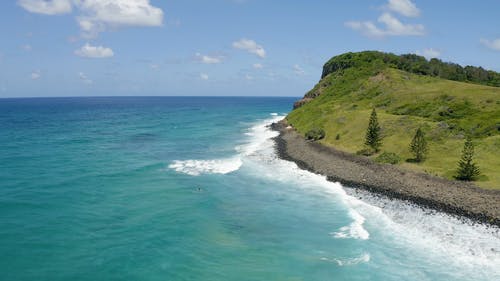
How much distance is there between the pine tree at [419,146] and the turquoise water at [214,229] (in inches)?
558

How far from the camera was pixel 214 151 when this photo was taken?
253 feet

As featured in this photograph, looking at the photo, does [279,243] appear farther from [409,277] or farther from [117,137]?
[117,137]

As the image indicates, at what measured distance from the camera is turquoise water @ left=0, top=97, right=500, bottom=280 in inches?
1139

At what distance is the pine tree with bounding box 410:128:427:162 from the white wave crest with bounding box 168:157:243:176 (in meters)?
27.0

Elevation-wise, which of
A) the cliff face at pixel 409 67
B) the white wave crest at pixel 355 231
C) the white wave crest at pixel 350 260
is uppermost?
the cliff face at pixel 409 67

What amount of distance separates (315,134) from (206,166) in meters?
28.0

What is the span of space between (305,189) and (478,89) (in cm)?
5811

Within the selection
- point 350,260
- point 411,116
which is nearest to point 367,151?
point 411,116

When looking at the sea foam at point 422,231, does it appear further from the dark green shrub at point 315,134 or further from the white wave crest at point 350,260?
the dark green shrub at point 315,134

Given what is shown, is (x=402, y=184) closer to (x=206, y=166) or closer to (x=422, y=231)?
(x=422, y=231)

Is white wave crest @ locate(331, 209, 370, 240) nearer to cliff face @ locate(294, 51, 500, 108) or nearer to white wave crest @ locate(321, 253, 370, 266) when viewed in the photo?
white wave crest @ locate(321, 253, 370, 266)

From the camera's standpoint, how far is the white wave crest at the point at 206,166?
5927 cm

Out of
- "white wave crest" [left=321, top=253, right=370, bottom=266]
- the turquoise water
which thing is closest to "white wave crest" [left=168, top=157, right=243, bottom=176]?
the turquoise water

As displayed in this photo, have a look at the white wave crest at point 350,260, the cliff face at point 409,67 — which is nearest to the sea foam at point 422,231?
the white wave crest at point 350,260
